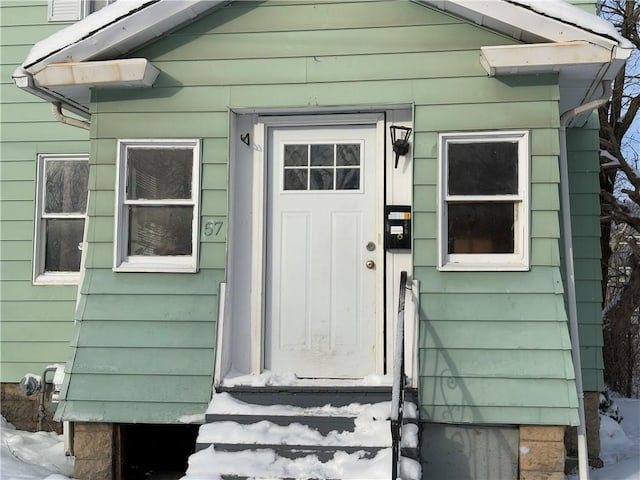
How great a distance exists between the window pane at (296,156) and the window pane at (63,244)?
2.93 metres

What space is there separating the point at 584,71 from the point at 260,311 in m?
3.01

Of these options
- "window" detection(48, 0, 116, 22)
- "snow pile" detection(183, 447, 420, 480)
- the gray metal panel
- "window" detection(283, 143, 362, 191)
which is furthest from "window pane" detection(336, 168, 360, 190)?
"window" detection(48, 0, 116, 22)

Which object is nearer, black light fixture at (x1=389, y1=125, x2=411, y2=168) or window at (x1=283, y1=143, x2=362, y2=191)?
black light fixture at (x1=389, y1=125, x2=411, y2=168)

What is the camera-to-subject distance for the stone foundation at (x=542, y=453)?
4219mm

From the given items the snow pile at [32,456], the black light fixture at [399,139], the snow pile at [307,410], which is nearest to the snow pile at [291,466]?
the snow pile at [307,410]

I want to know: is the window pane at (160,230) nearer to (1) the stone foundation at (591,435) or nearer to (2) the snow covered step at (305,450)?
(2) the snow covered step at (305,450)

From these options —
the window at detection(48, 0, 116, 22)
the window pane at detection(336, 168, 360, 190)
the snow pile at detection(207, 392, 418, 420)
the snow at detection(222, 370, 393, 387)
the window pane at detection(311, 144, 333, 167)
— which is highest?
the window at detection(48, 0, 116, 22)

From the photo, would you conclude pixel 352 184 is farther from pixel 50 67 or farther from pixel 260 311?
pixel 50 67

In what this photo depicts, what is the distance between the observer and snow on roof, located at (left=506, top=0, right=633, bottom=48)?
419 cm

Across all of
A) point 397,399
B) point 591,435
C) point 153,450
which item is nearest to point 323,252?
point 397,399

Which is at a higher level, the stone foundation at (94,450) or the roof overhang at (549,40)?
the roof overhang at (549,40)

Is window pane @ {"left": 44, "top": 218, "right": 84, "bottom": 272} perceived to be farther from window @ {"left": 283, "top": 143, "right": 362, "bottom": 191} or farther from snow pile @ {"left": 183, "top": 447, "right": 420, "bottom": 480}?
snow pile @ {"left": 183, "top": 447, "right": 420, "bottom": 480}

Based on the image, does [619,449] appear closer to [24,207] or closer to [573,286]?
[573,286]

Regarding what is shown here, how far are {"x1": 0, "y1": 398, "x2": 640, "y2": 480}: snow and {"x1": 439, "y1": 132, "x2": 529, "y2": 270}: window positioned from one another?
5.11 ft
